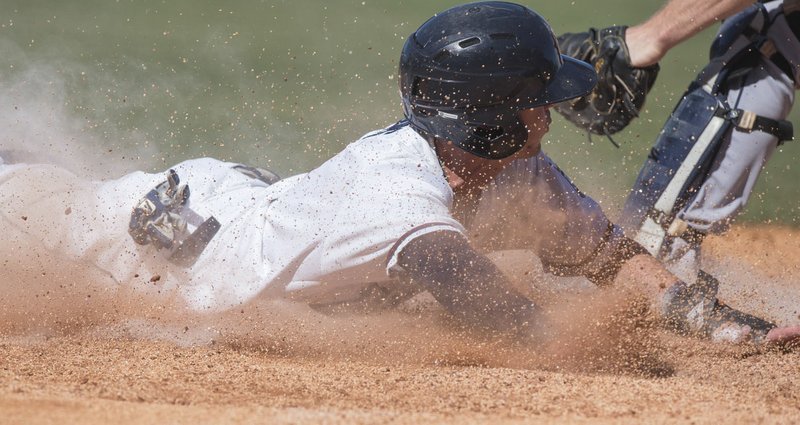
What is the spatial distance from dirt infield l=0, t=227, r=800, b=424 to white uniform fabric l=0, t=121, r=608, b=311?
0.19 metres

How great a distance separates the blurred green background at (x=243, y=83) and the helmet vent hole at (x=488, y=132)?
2.16 m

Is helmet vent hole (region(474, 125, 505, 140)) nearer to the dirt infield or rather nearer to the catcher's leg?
the dirt infield

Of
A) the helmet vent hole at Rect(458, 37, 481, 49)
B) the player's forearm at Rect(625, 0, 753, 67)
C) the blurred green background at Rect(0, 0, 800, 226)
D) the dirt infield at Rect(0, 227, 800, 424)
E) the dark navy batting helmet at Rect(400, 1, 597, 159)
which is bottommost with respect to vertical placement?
the blurred green background at Rect(0, 0, 800, 226)

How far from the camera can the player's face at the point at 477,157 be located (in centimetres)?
329

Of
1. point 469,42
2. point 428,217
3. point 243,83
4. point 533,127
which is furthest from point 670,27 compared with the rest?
point 243,83

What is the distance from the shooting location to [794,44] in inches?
169

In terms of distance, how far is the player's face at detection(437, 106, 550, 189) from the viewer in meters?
3.29

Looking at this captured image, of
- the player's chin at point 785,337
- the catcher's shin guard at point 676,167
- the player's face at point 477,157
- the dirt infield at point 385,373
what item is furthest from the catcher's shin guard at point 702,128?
the player's face at point 477,157

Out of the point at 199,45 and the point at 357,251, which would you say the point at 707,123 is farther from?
the point at 199,45

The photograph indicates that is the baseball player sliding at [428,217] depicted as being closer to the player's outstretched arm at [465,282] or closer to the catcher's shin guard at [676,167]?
the player's outstretched arm at [465,282]

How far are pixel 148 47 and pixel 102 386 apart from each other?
6.28 m

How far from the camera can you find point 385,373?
2979mm

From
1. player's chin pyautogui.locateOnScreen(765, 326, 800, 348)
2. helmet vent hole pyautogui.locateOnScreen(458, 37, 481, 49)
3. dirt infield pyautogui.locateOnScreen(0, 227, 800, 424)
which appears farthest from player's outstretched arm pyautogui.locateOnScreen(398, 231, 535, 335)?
player's chin pyautogui.locateOnScreen(765, 326, 800, 348)

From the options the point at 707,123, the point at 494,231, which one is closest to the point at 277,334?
the point at 494,231
